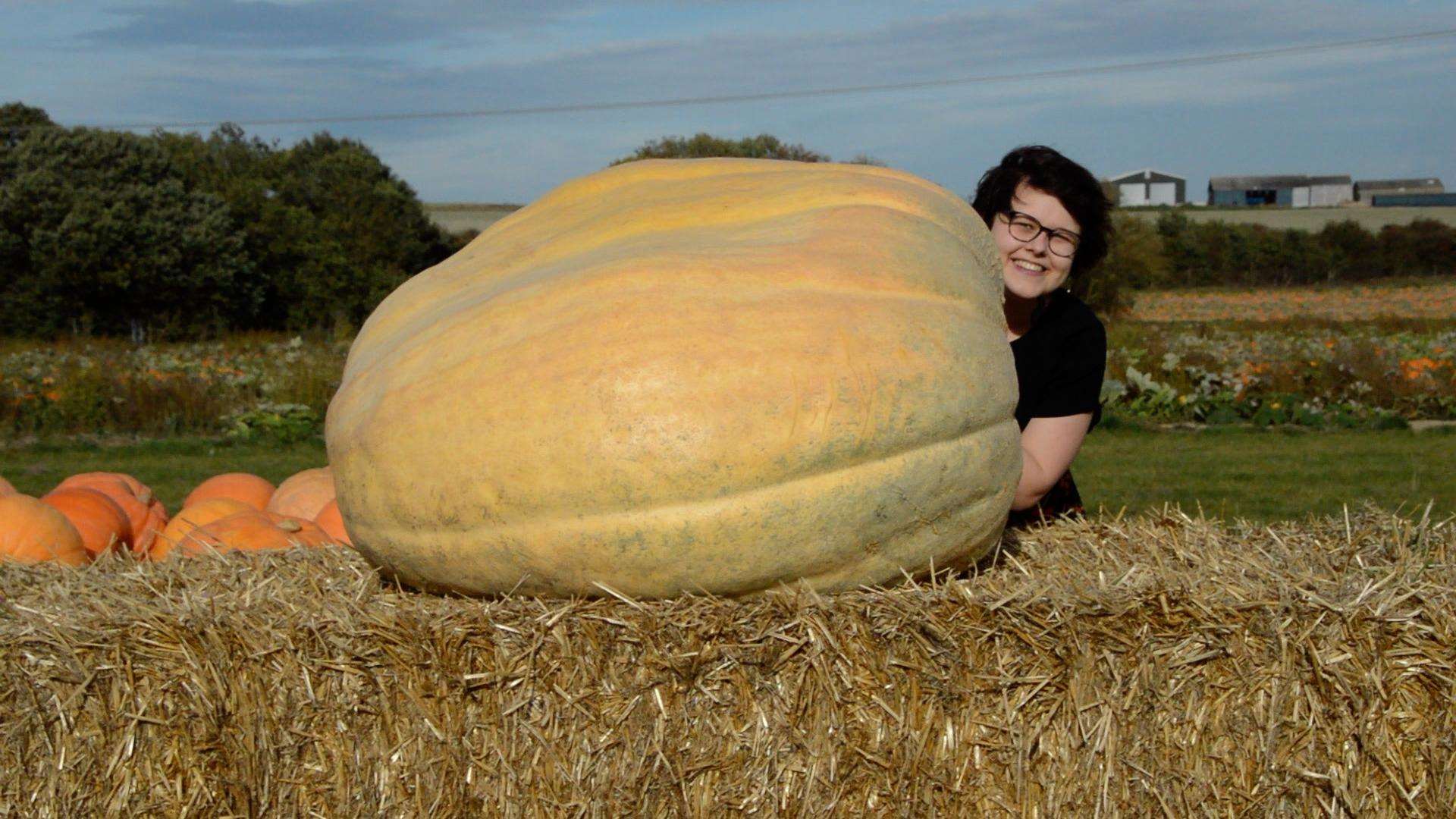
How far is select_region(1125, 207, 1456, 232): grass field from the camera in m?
47.2

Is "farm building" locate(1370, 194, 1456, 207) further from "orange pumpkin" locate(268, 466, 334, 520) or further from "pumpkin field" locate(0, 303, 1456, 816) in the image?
"pumpkin field" locate(0, 303, 1456, 816)

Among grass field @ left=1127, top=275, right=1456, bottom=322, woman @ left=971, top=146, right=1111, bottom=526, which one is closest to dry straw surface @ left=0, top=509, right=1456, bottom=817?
woman @ left=971, top=146, right=1111, bottom=526

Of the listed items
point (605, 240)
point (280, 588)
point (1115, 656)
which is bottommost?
point (1115, 656)

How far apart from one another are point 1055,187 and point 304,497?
2764mm

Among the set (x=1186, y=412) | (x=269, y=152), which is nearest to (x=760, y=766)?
(x=1186, y=412)

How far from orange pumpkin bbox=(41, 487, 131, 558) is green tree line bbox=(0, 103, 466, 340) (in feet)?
87.1

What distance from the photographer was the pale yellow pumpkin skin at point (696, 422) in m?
2.02

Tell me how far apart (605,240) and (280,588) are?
0.97 m

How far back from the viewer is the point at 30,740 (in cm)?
221

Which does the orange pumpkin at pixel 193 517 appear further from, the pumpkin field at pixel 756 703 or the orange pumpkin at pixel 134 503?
the pumpkin field at pixel 756 703

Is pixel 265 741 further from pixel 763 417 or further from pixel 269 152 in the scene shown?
pixel 269 152

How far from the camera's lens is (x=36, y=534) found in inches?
A: 135

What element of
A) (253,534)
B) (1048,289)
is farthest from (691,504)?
(253,534)

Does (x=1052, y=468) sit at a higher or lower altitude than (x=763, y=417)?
lower
